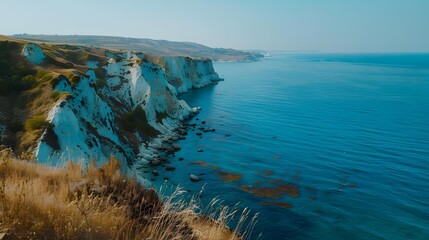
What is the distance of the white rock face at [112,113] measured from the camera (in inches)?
1329

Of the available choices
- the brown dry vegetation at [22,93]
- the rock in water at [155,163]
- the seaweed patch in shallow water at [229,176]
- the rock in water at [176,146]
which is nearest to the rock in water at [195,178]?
the seaweed patch in shallow water at [229,176]

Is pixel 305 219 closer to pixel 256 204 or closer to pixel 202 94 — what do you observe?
pixel 256 204

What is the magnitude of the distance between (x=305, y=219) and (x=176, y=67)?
4174 inches

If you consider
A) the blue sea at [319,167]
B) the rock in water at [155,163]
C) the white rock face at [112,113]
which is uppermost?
the white rock face at [112,113]

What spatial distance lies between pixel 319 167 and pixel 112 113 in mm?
32625

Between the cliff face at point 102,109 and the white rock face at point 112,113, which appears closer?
the cliff face at point 102,109

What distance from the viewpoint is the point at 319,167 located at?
45.2 m

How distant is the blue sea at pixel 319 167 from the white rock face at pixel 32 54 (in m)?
27.1

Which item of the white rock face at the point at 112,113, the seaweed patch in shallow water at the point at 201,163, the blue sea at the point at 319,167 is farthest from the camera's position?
the seaweed patch in shallow water at the point at 201,163

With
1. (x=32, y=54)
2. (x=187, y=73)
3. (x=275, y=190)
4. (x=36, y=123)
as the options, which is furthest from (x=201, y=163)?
(x=187, y=73)

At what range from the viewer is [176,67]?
129625 millimetres

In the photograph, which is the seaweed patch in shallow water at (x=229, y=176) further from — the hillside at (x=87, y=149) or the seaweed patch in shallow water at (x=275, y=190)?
the hillside at (x=87, y=149)

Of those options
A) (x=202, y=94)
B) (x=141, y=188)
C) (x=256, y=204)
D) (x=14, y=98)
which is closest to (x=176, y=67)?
(x=202, y=94)

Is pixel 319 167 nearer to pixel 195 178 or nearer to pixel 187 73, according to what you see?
pixel 195 178
